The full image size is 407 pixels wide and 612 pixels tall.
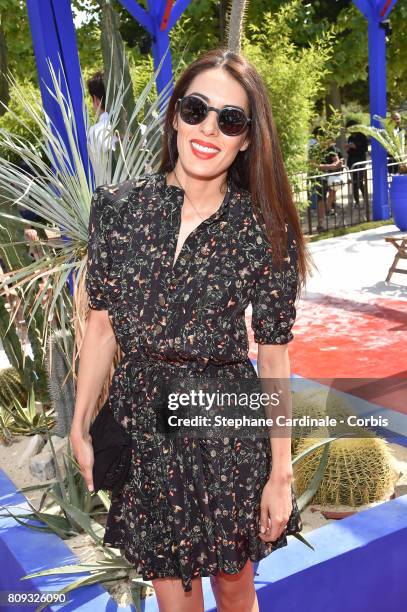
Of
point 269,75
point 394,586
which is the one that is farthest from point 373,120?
point 394,586

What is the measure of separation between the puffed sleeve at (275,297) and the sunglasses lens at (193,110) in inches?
14.7

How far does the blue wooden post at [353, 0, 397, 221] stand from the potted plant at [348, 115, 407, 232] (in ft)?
1.25

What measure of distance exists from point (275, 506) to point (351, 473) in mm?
1326

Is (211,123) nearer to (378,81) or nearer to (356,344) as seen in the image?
(356,344)

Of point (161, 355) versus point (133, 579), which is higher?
point (161, 355)

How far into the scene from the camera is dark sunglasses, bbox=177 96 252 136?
6.15 feet

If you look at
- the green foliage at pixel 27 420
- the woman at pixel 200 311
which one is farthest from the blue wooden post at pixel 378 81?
the woman at pixel 200 311

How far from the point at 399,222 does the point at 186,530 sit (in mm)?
9085

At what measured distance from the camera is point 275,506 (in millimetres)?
1928

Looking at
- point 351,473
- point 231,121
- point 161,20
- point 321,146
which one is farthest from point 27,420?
point 321,146

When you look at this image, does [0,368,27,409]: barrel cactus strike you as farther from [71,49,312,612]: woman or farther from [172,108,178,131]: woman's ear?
[172,108,178,131]: woman's ear

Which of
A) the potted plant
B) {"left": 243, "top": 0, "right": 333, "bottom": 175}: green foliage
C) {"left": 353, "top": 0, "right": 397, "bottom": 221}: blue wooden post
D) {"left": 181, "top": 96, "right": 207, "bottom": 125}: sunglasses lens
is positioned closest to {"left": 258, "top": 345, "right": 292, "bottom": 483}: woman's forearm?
{"left": 181, "top": 96, "right": 207, "bottom": 125}: sunglasses lens

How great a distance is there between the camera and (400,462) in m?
3.65

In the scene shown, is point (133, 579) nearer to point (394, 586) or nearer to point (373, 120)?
point (394, 586)
